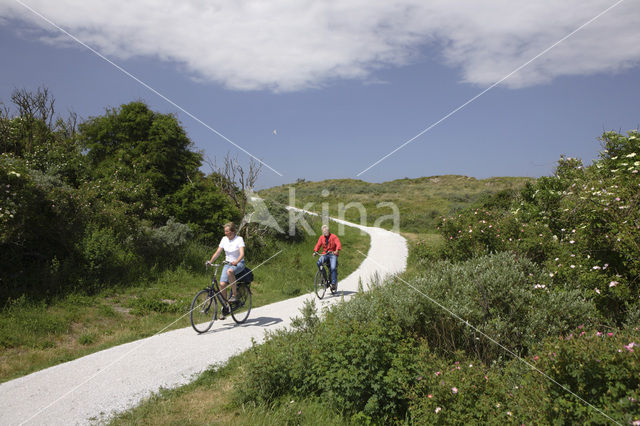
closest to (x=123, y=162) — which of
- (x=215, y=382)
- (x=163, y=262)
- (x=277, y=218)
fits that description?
(x=163, y=262)

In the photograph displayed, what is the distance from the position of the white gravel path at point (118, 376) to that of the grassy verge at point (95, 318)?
615 millimetres

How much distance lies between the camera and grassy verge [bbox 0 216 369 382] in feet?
21.9

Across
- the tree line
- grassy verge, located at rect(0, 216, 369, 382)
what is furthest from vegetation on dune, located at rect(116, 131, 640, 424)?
the tree line

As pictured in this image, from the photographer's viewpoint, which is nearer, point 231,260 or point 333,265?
point 231,260

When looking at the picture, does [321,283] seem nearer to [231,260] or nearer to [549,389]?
[231,260]

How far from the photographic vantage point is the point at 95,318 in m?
8.30

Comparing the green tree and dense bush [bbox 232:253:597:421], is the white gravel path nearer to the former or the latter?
dense bush [bbox 232:253:597:421]

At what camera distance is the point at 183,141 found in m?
16.0

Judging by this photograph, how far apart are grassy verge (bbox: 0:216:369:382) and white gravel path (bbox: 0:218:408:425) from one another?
24.2 inches

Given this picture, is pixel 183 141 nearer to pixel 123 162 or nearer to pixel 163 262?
pixel 123 162

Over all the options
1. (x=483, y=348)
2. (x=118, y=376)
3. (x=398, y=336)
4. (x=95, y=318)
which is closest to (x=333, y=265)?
(x=95, y=318)

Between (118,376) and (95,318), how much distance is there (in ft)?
10.9

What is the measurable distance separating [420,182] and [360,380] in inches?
2944

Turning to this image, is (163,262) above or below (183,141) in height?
below
